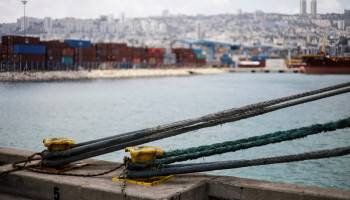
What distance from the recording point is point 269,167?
13.9m

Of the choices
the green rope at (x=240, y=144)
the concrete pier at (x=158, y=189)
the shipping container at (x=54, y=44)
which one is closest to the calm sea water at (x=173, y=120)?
the green rope at (x=240, y=144)

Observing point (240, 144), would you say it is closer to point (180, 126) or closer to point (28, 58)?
point (180, 126)

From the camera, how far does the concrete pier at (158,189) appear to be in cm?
395

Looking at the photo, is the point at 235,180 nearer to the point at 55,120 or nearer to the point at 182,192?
the point at 182,192

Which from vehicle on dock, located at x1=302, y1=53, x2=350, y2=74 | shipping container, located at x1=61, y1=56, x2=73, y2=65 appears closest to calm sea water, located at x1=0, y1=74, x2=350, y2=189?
shipping container, located at x1=61, y1=56, x2=73, y2=65

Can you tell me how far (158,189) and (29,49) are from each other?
8933 centimetres

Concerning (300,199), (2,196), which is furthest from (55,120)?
(300,199)

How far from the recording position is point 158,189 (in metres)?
4.13

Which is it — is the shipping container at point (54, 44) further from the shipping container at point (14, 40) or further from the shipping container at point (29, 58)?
the shipping container at point (14, 40)

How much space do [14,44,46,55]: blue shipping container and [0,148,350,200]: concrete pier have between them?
85.2m

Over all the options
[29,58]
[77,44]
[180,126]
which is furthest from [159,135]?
[77,44]

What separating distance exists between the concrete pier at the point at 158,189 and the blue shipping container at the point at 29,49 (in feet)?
279

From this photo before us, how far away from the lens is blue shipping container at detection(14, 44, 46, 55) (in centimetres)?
8412

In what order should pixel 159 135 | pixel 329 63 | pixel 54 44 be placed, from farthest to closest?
pixel 329 63, pixel 54 44, pixel 159 135
